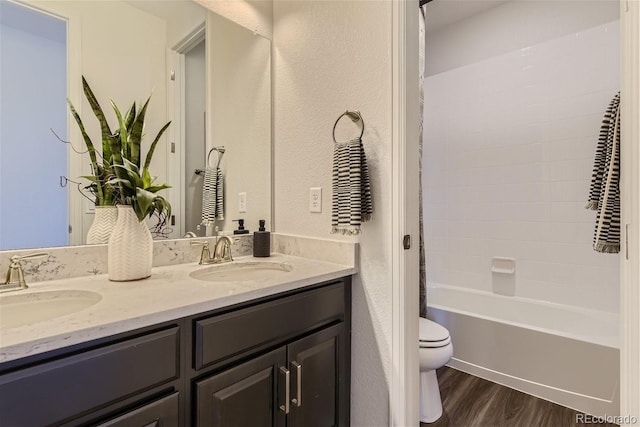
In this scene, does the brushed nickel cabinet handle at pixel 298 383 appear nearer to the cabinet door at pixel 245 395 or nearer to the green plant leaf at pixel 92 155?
the cabinet door at pixel 245 395

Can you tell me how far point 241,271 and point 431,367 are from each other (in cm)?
106

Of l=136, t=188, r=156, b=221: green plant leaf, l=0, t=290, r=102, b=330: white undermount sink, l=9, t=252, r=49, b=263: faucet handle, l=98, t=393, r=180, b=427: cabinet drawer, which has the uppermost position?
l=136, t=188, r=156, b=221: green plant leaf

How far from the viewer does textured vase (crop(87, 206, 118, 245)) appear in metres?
1.18

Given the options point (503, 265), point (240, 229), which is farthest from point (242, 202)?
point (503, 265)

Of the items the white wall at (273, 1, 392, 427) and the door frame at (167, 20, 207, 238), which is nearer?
the white wall at (273, 1, 392, 427)

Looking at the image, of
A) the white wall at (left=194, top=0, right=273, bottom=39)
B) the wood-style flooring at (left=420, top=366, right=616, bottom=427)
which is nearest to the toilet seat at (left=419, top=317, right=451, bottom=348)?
the wood-style flooring at (left=420, top=366, right=616, bottom=427)

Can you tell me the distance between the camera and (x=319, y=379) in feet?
3.89

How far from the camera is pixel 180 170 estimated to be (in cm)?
146

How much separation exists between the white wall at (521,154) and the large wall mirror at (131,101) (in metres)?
1.71

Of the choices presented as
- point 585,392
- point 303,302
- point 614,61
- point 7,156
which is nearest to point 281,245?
point 303,302

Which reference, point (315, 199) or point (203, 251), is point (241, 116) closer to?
point (315, 199)

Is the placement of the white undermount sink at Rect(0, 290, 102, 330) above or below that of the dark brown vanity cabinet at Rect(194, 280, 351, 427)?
above

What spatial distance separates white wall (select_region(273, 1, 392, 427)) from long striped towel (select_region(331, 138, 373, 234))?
51 mm

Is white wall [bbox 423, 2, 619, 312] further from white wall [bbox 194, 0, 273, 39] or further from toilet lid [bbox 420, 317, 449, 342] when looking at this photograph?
white wall [bbox 194, 0, 273, 39]
